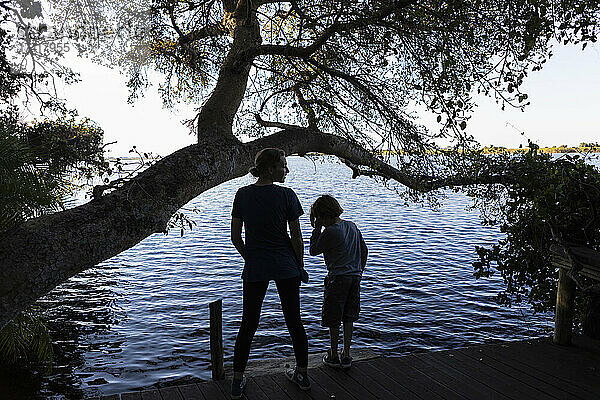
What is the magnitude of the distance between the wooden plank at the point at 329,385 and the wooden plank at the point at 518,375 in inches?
78.0

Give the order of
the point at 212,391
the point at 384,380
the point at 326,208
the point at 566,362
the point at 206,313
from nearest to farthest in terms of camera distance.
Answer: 1. the point at 212,391
2. the point at 384,380
3. the point at 326,208
4. the point at 566,362
5. the point at 206,313

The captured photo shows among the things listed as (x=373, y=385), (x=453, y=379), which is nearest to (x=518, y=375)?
(x=453, y=379)

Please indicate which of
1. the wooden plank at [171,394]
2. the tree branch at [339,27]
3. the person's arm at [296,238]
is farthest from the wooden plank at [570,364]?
the tree branch at [339,27]

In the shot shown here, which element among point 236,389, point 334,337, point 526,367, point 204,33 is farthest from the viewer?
point 204,33

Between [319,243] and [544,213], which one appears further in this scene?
[544,213]

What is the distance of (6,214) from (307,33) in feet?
19.5

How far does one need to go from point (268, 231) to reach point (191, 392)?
198cm

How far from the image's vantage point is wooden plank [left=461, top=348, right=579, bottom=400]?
5316 millimetres

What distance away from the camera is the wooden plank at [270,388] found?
520cm

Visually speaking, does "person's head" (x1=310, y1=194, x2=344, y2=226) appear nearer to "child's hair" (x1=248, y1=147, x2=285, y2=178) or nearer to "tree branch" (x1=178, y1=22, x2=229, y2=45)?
"child's hair" (x1=248, y1=147, x2=285, y2=178)

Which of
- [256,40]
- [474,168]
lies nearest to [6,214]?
[256,40]

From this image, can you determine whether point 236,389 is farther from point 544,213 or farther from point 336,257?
point 544,213

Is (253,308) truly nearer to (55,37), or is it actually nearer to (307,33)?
(307,33)

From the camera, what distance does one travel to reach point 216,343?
5992 millimetres
